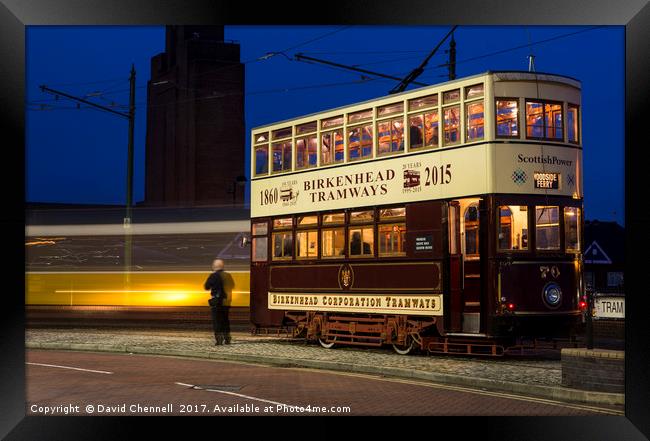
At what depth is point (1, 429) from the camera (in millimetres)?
9719

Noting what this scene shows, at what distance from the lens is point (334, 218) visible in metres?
19.6

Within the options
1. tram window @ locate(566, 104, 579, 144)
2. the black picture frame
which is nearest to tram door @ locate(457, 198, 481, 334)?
tram window @ locate(566, 104, 579, 144)

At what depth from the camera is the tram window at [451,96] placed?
1705 cm

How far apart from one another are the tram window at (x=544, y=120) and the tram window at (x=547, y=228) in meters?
1.27

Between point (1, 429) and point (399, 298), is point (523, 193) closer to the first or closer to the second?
point (399, 298)

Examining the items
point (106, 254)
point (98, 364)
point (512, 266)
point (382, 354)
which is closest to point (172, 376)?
point (98, 364)

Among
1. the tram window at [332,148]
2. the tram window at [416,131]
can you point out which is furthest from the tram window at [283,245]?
the tram window at [416,131]

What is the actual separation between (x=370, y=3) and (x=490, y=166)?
7.08 m

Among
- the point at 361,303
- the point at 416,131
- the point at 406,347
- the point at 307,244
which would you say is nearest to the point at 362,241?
the point at 361,303

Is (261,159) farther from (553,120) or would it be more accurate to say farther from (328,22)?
(328,22)

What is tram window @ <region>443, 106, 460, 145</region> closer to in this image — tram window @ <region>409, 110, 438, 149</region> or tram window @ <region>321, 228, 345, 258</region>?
tram window @ <region>409, 110, 438, 149</region>

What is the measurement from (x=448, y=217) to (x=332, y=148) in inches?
144

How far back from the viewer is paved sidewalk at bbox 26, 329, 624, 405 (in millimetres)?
12977

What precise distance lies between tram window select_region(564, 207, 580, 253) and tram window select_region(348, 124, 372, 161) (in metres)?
4.09
